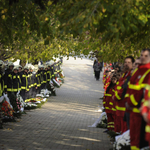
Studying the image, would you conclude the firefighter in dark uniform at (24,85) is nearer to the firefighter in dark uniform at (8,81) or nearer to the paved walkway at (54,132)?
the paved walkway at (54,132)

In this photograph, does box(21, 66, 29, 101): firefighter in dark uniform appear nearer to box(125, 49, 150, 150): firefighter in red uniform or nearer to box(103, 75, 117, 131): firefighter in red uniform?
box(103, 75, 117, 131): firefighter in red uniform

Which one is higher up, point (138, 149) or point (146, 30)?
point (146, 30)

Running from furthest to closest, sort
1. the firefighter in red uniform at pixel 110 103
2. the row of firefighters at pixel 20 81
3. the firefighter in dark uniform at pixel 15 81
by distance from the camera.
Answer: the firefighter in dark uniform at pixel 15 81 → the row of firefighters at pixel 20 81 → the firefighter in red uniform at pixel 110 103

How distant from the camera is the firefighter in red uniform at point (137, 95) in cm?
432

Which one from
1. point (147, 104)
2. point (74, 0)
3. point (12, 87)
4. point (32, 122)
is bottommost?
point (32, 122)

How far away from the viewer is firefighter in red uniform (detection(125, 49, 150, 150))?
4320 mm

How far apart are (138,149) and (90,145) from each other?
420 cm

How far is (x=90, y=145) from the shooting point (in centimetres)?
863

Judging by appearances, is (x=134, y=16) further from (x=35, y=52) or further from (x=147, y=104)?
(x=35, y=52)

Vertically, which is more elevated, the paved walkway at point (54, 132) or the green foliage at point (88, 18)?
the green foliage at point (88, 18)

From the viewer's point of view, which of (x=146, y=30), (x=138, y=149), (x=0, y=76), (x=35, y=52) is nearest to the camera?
(x=138, y=149)

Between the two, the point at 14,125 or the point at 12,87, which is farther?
the point at 12,87

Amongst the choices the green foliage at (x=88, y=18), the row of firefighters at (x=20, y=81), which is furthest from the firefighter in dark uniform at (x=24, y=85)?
the green foliage at (x=88, y=18)

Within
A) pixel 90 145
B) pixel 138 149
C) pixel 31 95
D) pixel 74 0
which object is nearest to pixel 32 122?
pixel 90 145
